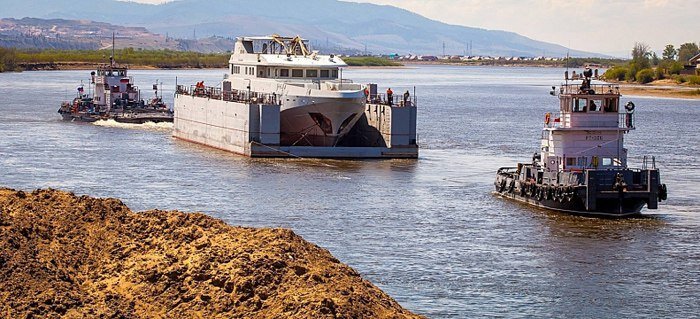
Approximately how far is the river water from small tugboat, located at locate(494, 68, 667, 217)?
0.63 metres

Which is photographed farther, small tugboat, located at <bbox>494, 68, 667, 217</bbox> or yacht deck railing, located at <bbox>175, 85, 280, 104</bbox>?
yacht deck railing, located at <bbox>175, 85, 280, 104</bbox>

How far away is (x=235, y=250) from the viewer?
15.4 metres

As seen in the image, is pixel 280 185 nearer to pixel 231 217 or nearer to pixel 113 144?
pixel 231 217

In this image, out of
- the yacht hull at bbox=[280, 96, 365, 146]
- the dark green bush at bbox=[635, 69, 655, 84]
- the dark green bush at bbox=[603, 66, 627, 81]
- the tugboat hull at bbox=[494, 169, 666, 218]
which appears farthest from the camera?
the dark green bush at bbox=[603, 66, 627, 81]

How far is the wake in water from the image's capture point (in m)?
69.2

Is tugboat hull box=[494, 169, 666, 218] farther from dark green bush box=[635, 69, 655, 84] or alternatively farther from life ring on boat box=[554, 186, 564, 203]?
dark green bush box=[635, 69, 655, 84]

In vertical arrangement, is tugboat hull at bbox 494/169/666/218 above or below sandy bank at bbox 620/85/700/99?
below

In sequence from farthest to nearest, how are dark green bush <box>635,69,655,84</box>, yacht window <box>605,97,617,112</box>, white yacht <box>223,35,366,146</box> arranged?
dark green bush <box>635,69,655,84</box>, white yacht <box>223,35,366,146</box>, yacht window <box>605,97,617,112</box>

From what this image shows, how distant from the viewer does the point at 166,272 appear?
50.3ft

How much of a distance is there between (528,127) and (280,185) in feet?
116

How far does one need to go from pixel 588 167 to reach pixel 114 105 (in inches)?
1699

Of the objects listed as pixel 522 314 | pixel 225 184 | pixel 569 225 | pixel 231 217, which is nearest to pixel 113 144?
pixel 225 184

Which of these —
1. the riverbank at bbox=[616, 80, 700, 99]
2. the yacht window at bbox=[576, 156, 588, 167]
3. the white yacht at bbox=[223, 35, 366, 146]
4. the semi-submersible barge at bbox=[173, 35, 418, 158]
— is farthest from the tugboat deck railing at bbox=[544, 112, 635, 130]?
the riverbank at bbox=[616, 80, 700, 99]

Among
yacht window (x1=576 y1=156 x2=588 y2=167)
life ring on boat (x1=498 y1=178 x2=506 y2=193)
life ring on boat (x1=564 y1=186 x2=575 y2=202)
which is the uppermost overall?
yacht window (x1=576 y1=156 x2=588 y2=167)
